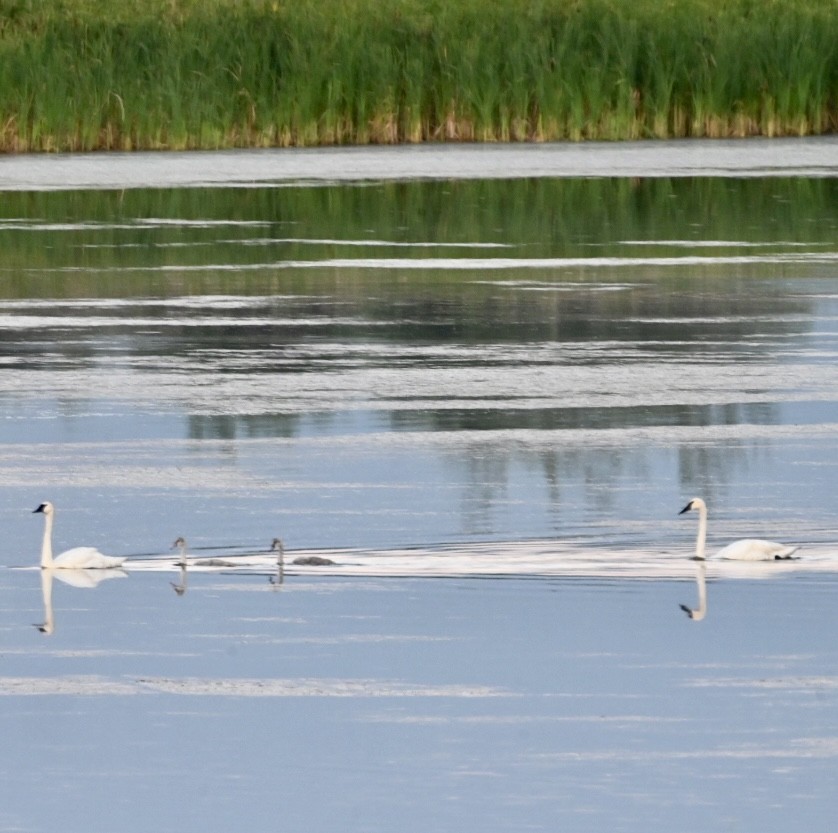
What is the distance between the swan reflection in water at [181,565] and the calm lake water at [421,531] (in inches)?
0.7

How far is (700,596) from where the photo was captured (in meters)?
8.36

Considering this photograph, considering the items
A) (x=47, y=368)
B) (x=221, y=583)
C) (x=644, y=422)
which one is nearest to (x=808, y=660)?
(x=221, y=583)

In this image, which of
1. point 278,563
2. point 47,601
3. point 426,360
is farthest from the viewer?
point 426,360

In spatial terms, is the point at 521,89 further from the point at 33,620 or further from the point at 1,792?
the point at 1,792

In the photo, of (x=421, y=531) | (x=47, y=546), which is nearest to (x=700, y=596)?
(x=421, y=531)

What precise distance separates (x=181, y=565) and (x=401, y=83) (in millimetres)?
21173

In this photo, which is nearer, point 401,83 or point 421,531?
point 421,531

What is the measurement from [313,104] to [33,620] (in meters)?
21.5

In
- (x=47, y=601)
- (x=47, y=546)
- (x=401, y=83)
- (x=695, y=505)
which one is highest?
(x=401, y=83)

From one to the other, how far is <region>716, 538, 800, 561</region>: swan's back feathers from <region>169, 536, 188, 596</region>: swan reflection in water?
6.13ft

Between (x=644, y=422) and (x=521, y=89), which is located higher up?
(x=521, y=89)

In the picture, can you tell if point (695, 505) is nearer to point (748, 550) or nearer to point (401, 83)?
point (748, 550)

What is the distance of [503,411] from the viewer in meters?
12.4

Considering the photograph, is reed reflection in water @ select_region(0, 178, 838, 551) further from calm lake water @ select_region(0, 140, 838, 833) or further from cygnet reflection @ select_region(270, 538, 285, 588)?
cygnet reflection @ select_region(270, 538, 285, 588)
